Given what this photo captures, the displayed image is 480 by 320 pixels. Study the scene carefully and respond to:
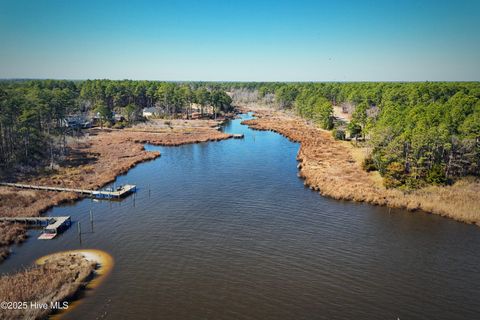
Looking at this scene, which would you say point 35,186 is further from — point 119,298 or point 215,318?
point 215,318

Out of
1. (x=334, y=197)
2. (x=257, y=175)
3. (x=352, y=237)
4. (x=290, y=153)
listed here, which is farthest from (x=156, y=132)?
(x=352, y=237)

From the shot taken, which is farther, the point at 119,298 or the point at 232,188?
the point at 232,188

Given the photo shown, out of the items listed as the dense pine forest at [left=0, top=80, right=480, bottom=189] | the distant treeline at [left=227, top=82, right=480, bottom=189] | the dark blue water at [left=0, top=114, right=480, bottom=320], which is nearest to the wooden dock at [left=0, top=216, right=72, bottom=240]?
the dark blue water at [left=0, top=114, right=480, bottom=320]

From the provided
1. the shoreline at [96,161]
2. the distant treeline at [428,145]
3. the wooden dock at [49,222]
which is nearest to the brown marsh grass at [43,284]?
the shoreline at [96,161]

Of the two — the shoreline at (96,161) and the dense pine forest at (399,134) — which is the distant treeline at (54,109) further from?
the shoreline at (96,161)

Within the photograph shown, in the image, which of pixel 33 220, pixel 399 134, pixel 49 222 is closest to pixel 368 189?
pixel 399 134

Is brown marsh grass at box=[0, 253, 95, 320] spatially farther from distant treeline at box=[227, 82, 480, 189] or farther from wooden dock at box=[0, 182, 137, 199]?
distant treeline at box=[227, 82, 480, 189]
